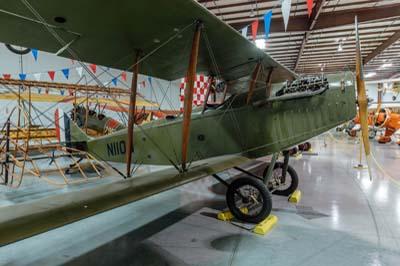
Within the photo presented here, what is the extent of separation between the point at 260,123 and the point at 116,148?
2.64 meters

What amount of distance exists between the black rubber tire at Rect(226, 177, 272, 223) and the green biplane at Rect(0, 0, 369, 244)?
1 cm

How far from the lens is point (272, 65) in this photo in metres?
3.84

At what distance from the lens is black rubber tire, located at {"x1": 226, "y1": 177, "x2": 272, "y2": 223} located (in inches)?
111

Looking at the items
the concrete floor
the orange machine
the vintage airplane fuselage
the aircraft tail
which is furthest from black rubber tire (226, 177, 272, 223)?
the orange machine

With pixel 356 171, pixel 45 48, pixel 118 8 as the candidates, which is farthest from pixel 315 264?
pixel 356 171

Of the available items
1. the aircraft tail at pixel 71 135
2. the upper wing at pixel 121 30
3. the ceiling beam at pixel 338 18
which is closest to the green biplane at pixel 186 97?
the upper wing at pixel 121 30

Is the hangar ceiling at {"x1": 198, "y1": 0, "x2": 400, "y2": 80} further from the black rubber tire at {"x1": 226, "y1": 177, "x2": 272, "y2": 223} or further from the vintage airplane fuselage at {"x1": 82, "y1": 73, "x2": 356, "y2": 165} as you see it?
the black rubber tire at {"x1": 226, "y1": 177, "x2": 272, "y2": 223}

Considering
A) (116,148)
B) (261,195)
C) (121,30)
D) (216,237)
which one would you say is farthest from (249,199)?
(116,148)

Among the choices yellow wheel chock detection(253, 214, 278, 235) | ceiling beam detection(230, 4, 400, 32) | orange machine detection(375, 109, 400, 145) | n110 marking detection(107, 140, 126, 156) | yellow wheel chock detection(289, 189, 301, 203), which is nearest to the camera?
yellow wheel chock detection(253, 214, 278, 235)

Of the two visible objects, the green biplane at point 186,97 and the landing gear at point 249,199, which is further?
the landing gear at point 249,199

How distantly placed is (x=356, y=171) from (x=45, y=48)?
6.50 meters

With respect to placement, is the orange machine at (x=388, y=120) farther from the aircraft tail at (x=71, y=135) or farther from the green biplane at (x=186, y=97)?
the aircraft tail at (x=71, y=135)

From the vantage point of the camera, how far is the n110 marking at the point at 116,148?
4.35 m

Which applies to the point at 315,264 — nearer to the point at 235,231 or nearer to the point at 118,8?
the point at 235,231
